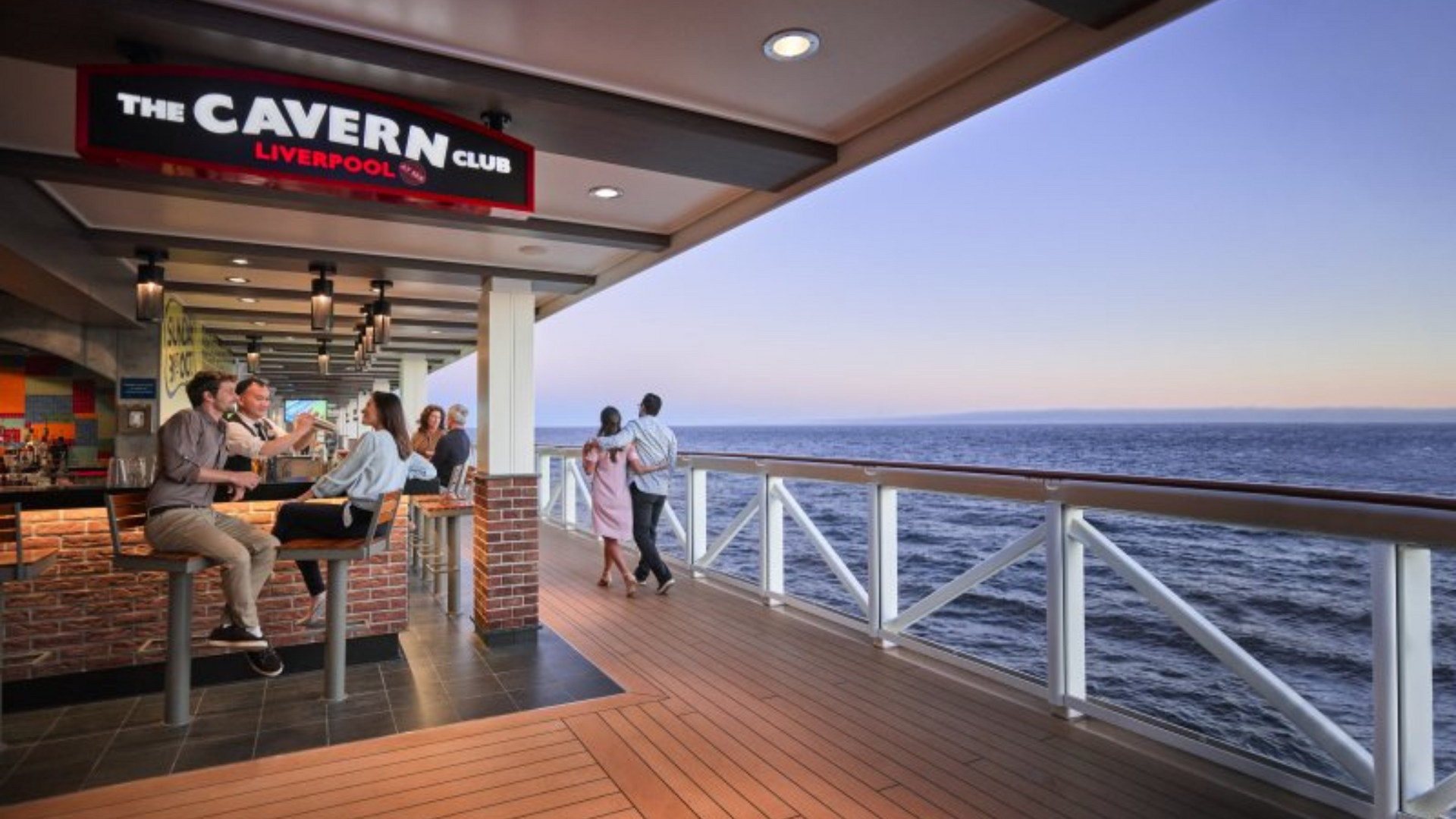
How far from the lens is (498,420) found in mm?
5223

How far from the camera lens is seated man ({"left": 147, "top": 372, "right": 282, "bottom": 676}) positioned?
11.5ft

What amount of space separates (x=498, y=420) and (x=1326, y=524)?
4.48 m

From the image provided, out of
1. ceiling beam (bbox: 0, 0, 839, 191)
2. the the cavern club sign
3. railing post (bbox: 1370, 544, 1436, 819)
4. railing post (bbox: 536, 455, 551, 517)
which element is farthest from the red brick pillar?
railing post (bbox: 536, 455, 551, 517)

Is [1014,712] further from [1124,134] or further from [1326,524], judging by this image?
[1124,134]

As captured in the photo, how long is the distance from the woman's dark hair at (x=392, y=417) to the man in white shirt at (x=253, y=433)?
36cm

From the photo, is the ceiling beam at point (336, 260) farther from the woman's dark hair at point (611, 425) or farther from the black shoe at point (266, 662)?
the black shoe at point (266, 662)

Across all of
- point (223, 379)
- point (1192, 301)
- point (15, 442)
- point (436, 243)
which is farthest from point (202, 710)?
point (1192, 301)

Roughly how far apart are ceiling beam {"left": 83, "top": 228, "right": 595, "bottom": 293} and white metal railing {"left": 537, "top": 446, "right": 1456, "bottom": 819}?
249 centimetres

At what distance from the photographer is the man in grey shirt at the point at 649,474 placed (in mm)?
6117

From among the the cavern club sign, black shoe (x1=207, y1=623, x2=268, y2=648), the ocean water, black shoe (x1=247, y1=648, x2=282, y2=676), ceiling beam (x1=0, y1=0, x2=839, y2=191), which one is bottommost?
the ocean water

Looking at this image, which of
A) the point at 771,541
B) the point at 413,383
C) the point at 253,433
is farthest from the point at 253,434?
the point at 413,383

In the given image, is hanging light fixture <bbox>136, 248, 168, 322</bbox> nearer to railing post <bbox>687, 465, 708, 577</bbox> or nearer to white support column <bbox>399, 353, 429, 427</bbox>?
railing post <bbox>687, 465, 708, 577</bbox>

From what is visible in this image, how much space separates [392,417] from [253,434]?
1176 mm

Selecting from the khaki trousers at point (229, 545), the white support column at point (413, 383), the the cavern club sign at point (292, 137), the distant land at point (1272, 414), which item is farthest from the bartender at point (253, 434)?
the distant land at point (1272, 414)
